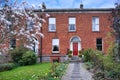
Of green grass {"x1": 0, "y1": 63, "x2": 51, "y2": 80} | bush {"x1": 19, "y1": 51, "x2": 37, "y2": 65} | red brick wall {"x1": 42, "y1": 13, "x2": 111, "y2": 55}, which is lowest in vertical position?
green grass {"x1": 0, "y1": 63, "x2": 51, "y2": 80}

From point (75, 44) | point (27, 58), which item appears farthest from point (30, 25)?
point (75, 44)

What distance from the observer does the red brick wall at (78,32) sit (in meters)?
46.0

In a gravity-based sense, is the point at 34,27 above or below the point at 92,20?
below

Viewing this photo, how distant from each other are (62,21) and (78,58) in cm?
638

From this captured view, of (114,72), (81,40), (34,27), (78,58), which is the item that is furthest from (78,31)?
(114,72)

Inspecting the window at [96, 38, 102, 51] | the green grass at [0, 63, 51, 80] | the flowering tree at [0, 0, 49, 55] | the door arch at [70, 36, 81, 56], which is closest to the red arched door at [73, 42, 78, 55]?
the door arch at [70, 36, 81, 56]

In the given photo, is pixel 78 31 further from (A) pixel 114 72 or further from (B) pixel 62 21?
(A) pixel 114 72

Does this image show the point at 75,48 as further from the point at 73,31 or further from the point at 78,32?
the point at 73,31

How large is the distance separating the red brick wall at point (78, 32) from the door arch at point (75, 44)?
0.48 meters

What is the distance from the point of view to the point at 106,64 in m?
19.4

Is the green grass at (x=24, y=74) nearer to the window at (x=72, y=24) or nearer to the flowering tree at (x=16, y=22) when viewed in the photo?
the flowering tree at (x=16, y=22)

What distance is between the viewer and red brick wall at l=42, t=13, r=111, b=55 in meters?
46.0

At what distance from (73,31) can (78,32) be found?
2.58 ft

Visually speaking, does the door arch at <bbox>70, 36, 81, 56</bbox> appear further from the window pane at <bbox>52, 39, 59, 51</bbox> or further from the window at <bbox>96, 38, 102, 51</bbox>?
the window at <bbox>96, 38, 102, 51</bbox>
